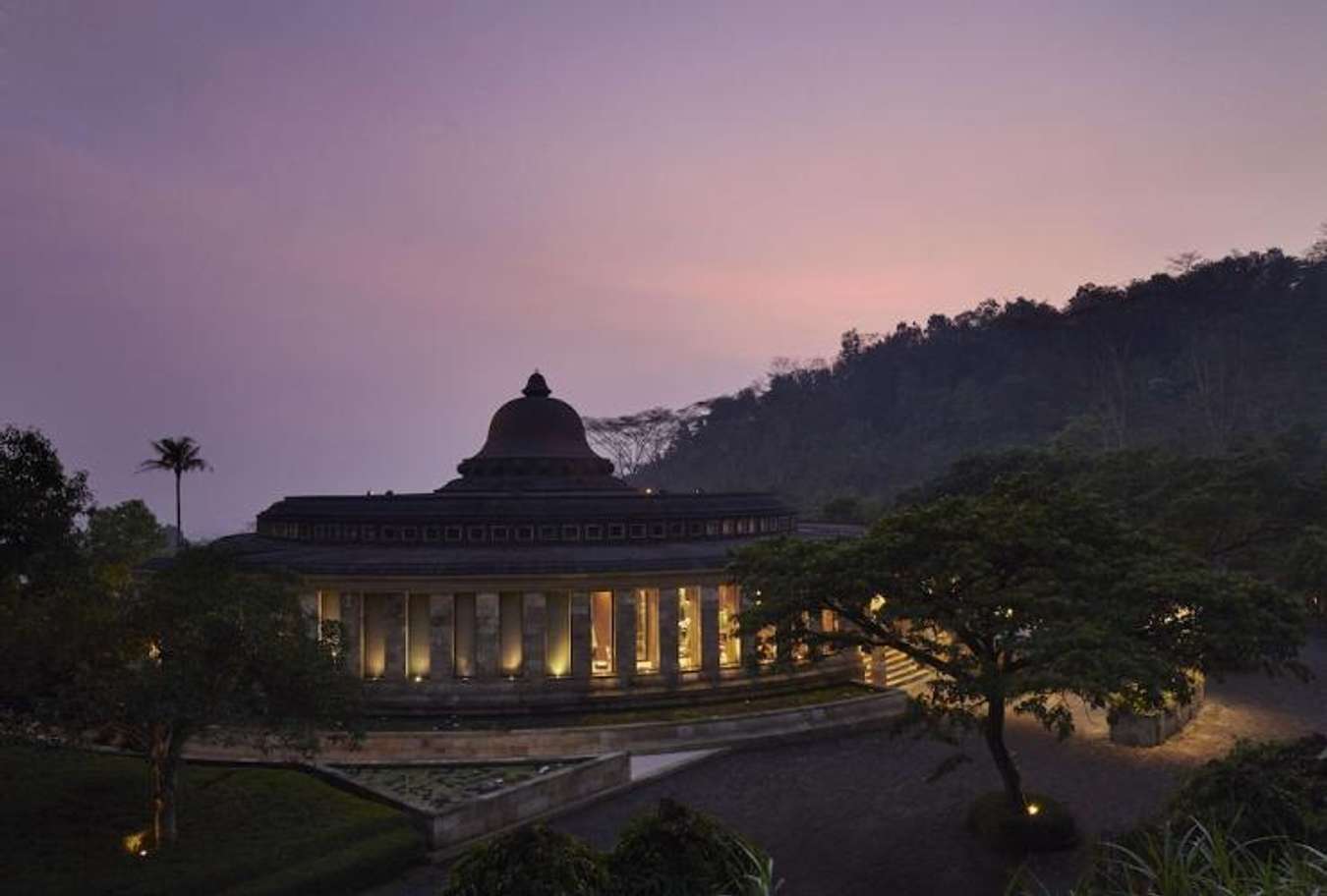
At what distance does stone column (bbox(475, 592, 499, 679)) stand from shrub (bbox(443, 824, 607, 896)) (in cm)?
2327

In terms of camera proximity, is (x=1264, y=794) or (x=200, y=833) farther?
(x=200, y=833)

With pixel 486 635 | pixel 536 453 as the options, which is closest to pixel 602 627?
pixel 486 635

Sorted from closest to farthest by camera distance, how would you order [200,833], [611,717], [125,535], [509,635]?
1. [200,833]
2. [611,717]
3. [509,635]
4. [125,535]

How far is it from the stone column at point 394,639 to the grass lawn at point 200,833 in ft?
29.4

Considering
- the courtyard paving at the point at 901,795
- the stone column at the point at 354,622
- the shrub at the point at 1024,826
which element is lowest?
the courtyard paving at the point at 901,795

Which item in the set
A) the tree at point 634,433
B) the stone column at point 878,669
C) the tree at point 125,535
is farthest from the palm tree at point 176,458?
the tree at point 634,433

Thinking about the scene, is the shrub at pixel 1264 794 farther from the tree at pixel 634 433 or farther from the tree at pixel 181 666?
the tree at pixel 634 433

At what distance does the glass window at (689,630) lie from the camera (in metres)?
40.7

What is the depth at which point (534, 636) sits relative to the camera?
1524 inches

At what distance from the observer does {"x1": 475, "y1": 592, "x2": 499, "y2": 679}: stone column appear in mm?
38375

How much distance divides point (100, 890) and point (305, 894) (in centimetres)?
468

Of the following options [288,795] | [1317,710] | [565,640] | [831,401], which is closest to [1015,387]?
[831,401]

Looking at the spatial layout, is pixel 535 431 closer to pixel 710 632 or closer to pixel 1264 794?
pixel 710 632

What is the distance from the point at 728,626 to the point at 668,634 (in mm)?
3908
